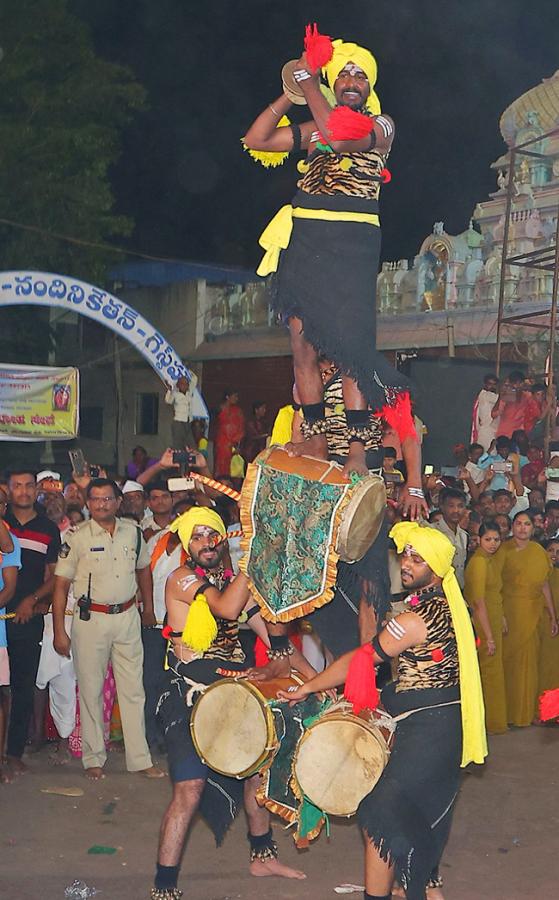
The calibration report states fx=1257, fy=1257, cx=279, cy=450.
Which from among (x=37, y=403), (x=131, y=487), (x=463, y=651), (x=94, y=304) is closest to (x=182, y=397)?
(x=94, y=304)

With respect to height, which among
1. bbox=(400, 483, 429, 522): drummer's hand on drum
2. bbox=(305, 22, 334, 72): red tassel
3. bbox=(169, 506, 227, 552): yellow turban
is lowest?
bbox=(169, 506, 227, 552): yellow turban

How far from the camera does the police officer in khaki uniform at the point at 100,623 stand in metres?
8.33

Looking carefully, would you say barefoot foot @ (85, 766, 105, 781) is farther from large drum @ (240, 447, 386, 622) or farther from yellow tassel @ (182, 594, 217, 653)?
large drum @ (240, 447, 386, 622)

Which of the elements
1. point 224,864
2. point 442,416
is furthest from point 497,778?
point 442,416

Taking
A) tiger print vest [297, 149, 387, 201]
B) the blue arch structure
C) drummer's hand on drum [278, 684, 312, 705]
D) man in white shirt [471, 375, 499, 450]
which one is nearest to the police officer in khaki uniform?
drummer's hand on drum [278, 684, 312, 705]

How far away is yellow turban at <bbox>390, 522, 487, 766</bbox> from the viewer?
215 inches

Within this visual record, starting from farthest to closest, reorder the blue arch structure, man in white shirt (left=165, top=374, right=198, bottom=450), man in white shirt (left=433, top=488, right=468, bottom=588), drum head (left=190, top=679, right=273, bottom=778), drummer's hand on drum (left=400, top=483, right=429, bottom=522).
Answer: man in white shirt (left=165, top=374, right=198, bottom=450) → the blue arch structure → man in white shirt (left=433, top=488, right=468, bottom=588) → drum head (left=190, top=679, right=273, bottom=778) → drummer's hand on drum (left=400, top=483, right=429, bottom=522)

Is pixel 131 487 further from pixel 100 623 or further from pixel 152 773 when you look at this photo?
pixel 152 773

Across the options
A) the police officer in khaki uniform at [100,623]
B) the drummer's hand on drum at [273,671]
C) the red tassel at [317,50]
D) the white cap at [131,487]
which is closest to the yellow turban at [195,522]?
the drummer's hand on drum at [273,671]

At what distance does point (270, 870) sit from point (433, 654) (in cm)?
175

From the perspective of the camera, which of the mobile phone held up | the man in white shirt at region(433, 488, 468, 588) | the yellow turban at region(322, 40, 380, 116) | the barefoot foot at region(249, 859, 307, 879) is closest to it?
the yellow turban at region(322, 40, 380, 116)

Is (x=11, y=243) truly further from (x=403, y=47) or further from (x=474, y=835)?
(x=474, y=835)

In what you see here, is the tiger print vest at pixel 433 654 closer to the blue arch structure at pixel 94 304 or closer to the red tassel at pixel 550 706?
the red tassel at pixel 550 706

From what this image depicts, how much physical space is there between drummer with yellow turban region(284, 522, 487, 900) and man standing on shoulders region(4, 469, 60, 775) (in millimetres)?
3384
